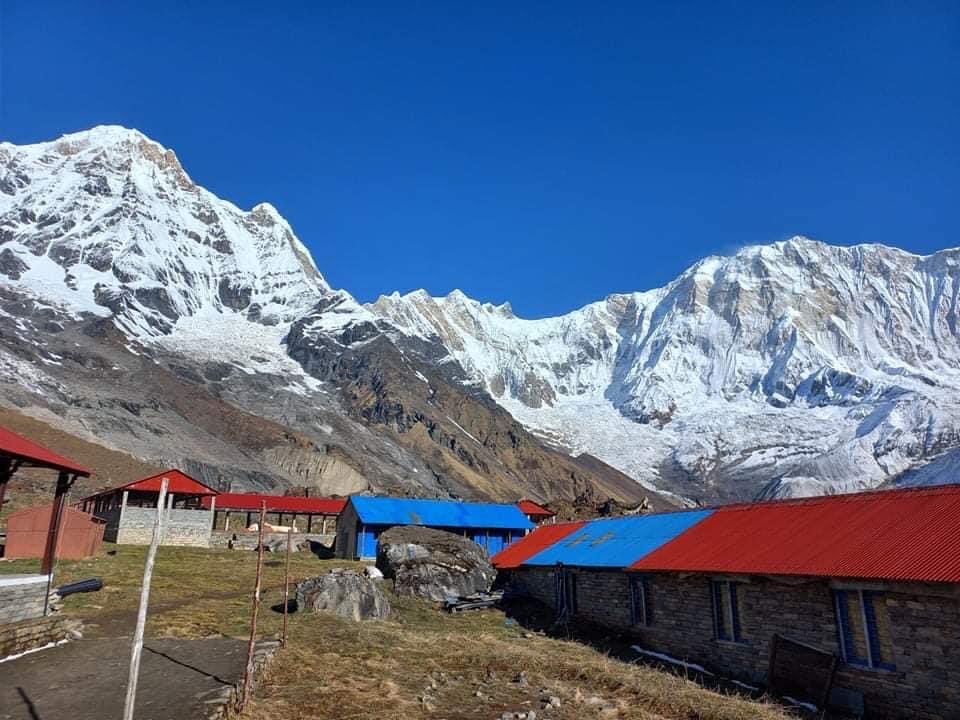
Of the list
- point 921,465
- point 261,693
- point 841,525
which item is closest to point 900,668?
point 841,525

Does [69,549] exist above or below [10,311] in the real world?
below

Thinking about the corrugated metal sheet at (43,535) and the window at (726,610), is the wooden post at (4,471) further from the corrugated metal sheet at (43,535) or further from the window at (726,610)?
the window at (726,610)

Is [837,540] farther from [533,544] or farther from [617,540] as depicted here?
[533,544]

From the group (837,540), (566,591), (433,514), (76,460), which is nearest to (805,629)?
(837,540)

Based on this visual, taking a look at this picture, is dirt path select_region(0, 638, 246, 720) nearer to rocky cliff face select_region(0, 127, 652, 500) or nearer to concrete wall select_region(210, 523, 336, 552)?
concrete wall select_region(210, 523, 336, 552)

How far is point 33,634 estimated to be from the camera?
630 inches

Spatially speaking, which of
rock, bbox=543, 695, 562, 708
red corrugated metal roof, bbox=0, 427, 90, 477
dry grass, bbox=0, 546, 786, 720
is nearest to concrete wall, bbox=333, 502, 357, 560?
dry grass, bbox=0, 546, 786, 720

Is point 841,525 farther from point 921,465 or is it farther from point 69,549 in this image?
point 921,465

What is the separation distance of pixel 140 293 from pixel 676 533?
199620 millimetres

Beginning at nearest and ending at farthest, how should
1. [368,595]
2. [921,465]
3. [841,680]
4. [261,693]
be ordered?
[261,693] → [841,680] → [368,595] → [921,465]

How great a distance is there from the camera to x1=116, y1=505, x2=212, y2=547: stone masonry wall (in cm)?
4669

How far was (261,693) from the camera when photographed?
13.8 meters

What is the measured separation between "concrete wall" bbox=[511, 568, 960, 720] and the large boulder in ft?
27.2

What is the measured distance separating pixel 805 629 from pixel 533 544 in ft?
69.2
